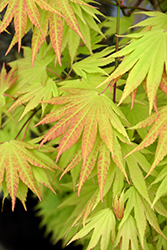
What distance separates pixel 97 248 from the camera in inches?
35.4

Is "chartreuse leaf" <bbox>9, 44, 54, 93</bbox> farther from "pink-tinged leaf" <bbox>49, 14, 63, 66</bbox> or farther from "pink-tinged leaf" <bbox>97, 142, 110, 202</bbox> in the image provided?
"pink-tinged leaf" <bbox>97, 142, 110, 202</bbox>

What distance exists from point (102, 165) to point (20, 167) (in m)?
0.25

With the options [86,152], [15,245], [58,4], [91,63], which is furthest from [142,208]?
[15,245]

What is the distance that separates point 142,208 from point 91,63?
1.47 feet

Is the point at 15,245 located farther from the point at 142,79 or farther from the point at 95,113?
the point at 142,79

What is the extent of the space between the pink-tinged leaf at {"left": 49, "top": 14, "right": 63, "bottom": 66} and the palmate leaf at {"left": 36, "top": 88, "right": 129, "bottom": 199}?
12 cm

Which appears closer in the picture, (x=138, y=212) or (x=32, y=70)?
(x=138, y=212)

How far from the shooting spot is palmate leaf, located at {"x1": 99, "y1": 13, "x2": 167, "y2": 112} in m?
0.49

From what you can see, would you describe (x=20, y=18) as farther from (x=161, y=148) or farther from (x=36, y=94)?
(x=161, y=148)

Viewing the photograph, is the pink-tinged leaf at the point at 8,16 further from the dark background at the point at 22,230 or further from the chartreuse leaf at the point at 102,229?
the dark background at the point at 22,230

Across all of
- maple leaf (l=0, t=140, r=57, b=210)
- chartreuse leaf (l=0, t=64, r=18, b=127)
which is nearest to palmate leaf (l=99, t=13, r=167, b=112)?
maple leaf (l=0, t=140, r=57, b=210)

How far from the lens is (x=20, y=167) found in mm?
664

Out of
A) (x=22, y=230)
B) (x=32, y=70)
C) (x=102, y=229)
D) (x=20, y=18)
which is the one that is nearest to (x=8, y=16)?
(x=20, y=18)

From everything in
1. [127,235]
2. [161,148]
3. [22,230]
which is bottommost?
[22,230]
